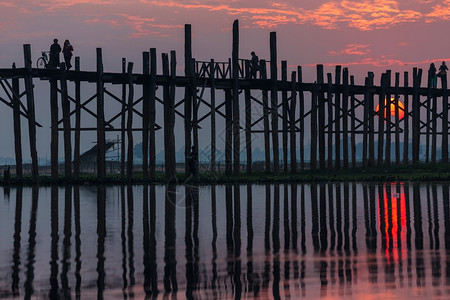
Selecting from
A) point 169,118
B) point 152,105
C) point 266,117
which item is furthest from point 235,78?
point 152,105

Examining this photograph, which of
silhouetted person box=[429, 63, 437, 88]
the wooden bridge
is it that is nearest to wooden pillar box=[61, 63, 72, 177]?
the wooden bridge

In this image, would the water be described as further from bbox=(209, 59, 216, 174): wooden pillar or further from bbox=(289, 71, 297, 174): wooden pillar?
bbox=(289, 71, 297, 174): wooden pillar

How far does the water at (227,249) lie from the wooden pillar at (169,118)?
13816 mm

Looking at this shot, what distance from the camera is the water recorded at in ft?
29.4

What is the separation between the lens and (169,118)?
37.3m

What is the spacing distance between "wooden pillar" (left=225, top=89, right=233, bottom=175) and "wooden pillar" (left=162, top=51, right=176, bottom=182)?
12.1ft

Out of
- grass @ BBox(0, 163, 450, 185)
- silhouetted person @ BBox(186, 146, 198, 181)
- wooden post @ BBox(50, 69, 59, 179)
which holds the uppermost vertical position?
wooden post @ BBox(50, 69, 59, 179)

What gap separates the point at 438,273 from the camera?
9742mm

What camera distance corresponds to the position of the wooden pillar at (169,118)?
36.7 meters

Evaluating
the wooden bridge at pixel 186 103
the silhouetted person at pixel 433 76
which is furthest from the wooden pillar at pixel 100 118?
the silhouetted person at pixel 433 76

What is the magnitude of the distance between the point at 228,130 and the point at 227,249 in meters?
28.3

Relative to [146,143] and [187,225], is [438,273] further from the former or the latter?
[146,143]

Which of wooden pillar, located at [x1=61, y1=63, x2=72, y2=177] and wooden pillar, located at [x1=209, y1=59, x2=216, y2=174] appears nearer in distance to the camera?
wooden pillar, located at [x1=61, y1=63, x2=72, y2=177]

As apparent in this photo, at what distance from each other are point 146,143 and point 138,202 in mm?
14293
